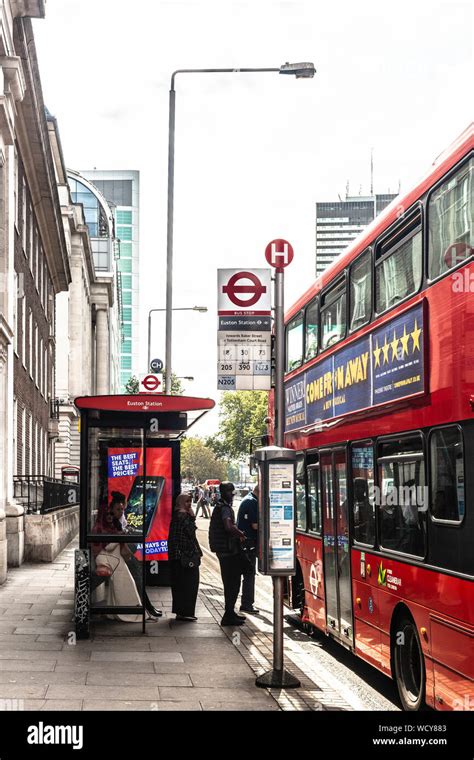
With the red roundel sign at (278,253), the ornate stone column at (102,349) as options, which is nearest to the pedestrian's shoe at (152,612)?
the red roundel sign at (278,253)

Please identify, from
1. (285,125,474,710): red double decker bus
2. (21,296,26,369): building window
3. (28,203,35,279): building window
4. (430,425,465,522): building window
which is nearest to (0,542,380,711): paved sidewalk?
(285,125,474,710): red double decker bus

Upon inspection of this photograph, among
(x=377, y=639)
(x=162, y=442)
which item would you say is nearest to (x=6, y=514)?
(x=162, y=442)

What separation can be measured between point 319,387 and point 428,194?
4194mm

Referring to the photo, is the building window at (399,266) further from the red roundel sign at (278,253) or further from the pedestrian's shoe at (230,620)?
the pedestrian's shoe at (230,620)

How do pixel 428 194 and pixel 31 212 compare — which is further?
pixel 31 212

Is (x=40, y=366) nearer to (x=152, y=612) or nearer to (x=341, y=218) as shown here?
(x=152, y=612)

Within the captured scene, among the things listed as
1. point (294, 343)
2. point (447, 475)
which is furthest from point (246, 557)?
point (447, 475)

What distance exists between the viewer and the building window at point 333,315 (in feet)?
37.5

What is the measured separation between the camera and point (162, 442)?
656 inches

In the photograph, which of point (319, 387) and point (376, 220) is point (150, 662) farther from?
point (376, 220)

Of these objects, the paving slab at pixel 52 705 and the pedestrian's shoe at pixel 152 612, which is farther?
the pedestrian's shoe at pixel 152 612

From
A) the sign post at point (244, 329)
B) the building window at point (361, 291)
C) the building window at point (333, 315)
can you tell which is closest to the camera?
the sign post at point (244, 329)

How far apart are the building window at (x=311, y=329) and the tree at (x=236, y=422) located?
98.9 metres

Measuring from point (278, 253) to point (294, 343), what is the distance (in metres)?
4.90
